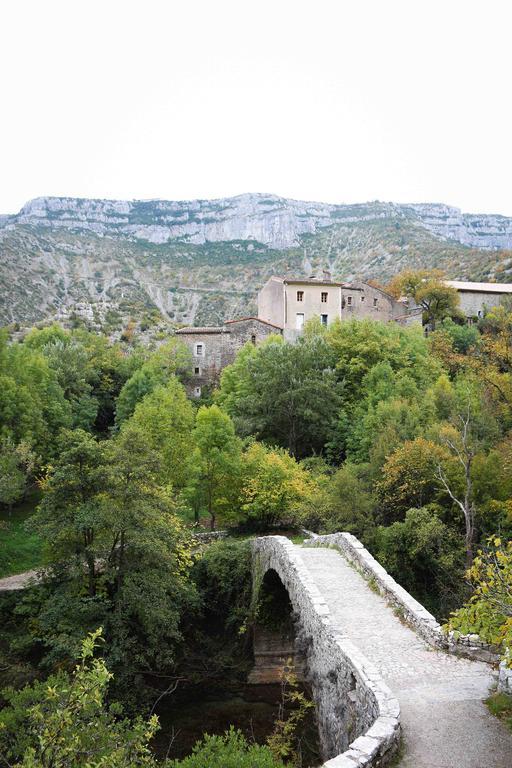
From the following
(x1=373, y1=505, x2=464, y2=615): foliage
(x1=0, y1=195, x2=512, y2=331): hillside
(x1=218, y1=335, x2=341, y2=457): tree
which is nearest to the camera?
(x1=373, y1=505, x2=464, y2=615): foliage

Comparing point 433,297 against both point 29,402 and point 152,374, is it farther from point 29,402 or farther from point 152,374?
point 29,402

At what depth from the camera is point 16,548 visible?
24.9 metres

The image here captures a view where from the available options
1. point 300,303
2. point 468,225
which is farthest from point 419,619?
point 468,225

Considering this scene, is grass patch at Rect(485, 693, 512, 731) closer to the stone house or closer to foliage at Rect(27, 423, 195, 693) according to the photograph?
foliage at Rect(27, 423, 195, 693)

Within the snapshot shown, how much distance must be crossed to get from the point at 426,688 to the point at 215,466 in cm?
1722

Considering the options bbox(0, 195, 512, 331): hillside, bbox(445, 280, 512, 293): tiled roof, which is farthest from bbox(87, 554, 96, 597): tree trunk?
bbox(0, 195, 512, 331): hillside

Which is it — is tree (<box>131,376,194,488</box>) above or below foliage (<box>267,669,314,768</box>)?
above

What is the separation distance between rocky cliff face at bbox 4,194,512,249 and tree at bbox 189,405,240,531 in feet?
336

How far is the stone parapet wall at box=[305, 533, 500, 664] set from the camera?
10562mm

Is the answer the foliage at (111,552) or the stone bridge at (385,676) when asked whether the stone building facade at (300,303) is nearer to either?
the foliage at (111,552)

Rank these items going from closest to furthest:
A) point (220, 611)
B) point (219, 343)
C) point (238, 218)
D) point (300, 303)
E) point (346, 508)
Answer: point (220, 611)
point (346, 508)
point (219, 343)
point (300, 303)
point (238, 218)

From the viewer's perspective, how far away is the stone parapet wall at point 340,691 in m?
7.40

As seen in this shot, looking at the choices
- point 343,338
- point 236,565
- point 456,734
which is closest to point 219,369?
point 343,338

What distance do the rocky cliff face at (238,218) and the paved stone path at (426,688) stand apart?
116 metres
